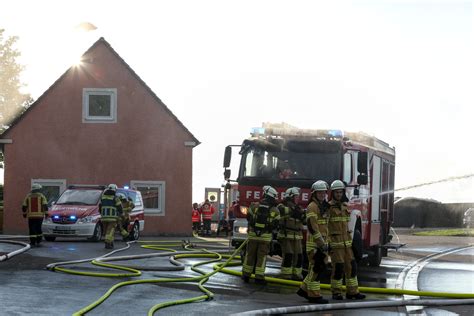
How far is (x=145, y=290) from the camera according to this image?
1288cm

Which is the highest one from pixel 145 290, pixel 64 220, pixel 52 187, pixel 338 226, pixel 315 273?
pixel 52 187

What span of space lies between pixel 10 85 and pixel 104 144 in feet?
79.0

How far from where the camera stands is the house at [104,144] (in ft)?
111

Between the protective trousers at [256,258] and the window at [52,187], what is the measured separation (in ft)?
65.7

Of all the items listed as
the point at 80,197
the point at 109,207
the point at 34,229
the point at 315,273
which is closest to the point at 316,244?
the point at 315,273

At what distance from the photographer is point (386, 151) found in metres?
21.0

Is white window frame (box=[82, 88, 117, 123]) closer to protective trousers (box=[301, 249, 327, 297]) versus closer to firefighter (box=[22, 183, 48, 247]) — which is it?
firefighter (box=[22, 183, 48, 247])

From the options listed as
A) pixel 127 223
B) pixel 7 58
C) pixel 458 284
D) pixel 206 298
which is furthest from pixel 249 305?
pixel 7 58

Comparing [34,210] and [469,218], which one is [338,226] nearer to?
[34,210]

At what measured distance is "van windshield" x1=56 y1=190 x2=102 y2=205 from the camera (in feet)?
83.6

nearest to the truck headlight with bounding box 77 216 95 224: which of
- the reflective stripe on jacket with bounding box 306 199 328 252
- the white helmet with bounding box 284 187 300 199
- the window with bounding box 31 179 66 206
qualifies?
the window with bounding box 31 179 66 206

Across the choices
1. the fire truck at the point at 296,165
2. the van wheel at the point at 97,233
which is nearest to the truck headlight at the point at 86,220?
the van wheel at the point at 97,233

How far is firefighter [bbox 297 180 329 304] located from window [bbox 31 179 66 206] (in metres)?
22.4

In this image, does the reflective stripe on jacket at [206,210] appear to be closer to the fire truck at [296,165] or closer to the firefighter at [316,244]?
the fire truck at [296,165]
